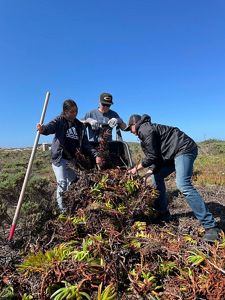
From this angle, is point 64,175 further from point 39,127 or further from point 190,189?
point 190,189

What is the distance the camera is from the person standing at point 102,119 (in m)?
5.84

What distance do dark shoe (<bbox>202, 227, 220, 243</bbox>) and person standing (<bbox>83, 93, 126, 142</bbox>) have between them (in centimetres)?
213

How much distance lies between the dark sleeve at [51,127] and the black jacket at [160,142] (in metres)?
1.26

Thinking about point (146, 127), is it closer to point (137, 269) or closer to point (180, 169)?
point (180, 169)

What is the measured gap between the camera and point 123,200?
16.5 feet

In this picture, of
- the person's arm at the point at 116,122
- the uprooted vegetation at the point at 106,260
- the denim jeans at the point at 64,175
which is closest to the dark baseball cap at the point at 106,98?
the person's arm at the point at 116,122

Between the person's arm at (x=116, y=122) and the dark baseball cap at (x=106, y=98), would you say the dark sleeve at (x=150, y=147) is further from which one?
the dark baseball cap at (x=106, y=98)

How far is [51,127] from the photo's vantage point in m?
5.35

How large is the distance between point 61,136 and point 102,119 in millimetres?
1016

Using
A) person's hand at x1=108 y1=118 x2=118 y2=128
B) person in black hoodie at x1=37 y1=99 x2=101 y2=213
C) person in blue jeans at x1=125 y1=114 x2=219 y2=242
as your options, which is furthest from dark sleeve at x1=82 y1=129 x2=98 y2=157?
person in blue jeans at x1=125 y1=114 x2=219 y2=242

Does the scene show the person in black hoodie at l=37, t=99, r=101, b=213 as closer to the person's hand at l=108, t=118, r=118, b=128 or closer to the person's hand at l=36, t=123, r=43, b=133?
the person's hand at l=36, t=123, r=43, b=133

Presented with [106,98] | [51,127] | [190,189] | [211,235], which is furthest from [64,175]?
[211,235]

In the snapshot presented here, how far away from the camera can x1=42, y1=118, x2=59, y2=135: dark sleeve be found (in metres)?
5.25

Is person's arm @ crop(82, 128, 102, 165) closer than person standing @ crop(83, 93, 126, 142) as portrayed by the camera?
Yes
